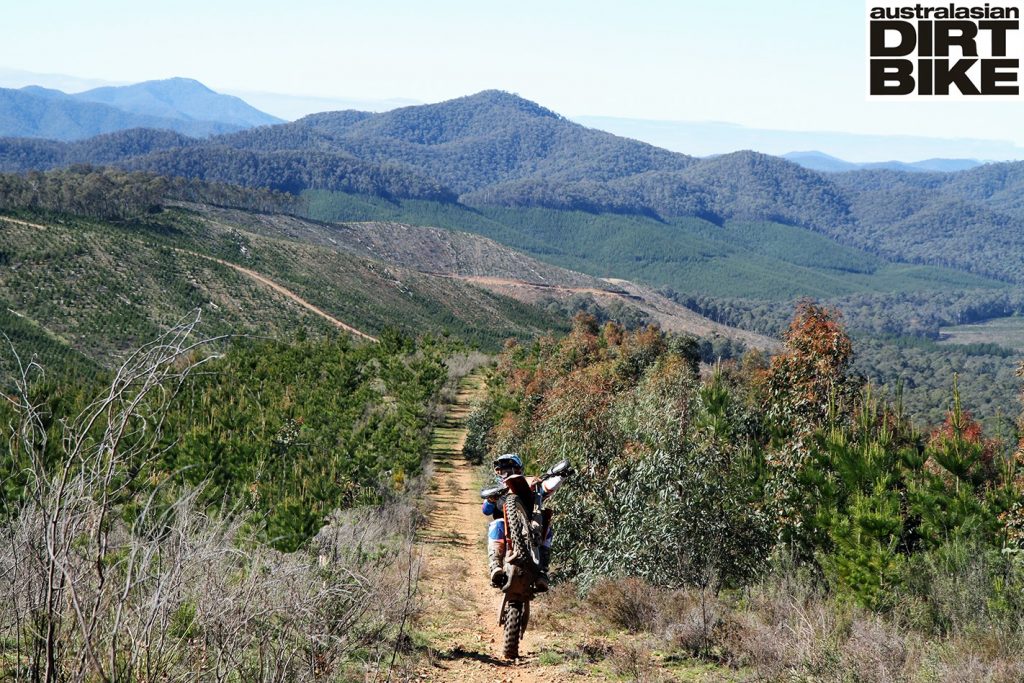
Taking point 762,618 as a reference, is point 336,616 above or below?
above

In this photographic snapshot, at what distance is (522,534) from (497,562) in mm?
352

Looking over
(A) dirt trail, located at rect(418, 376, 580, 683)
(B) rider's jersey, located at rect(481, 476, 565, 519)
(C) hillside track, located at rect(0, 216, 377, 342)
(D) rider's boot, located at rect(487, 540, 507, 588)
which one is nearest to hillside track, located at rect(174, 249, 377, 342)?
(C) hillside track, located at rect(0, 216, 377, 342)

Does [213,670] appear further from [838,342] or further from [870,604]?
[838,342]

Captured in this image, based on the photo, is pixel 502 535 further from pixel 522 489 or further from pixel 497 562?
pixel 522 489

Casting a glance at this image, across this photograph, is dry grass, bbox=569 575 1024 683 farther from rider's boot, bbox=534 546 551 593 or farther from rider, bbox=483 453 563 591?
rider, bbox=483 453 563 591

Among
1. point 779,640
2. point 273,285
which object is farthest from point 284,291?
point 779,640

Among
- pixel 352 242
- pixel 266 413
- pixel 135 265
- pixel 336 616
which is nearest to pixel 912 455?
pixel 336 616

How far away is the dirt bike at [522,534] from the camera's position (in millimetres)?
8875

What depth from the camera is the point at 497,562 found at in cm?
900

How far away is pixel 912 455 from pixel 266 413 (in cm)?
1688

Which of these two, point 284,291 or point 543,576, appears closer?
point 543,576

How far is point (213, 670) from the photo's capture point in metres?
5.68

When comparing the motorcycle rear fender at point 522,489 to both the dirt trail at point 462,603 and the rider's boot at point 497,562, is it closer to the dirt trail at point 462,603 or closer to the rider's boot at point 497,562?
the rider's boot at point 497,562

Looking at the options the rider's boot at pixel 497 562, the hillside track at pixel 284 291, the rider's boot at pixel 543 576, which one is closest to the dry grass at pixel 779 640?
the rider's boot at pixel 543 576
